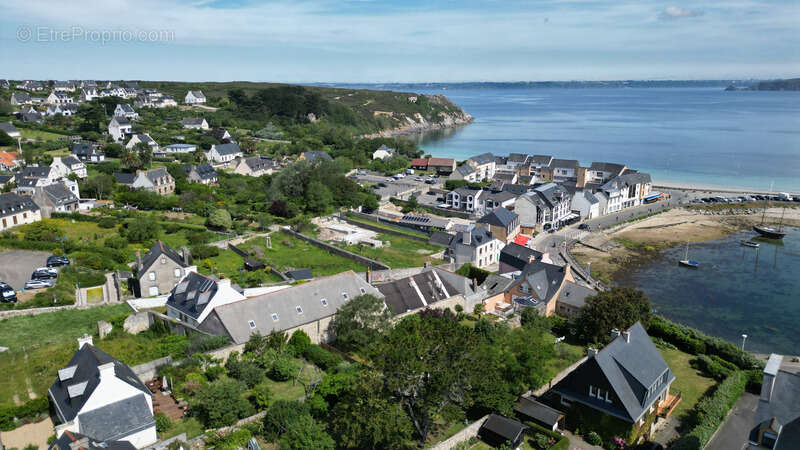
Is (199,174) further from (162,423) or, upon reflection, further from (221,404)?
(221,404)

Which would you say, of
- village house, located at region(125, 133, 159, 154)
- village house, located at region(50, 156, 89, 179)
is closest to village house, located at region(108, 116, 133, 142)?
village house, located at region(125, 133, 159, 154)

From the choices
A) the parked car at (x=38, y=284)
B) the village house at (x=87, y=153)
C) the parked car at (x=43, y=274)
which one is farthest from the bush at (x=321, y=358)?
the village house at (x=87, y=153)

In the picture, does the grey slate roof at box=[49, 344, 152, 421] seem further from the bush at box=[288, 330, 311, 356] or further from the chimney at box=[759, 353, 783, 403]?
the chimney at box=[759, 353, 783, 403]

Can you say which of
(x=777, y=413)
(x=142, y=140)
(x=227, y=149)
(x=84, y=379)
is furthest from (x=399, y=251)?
(x=142, y=140)

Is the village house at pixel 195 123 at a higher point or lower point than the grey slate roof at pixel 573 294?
higher

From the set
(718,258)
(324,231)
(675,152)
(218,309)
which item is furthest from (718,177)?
(218,309)

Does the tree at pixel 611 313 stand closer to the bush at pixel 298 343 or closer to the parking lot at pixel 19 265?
the bush at pixel 298 343
